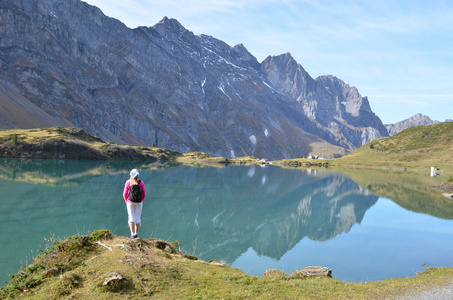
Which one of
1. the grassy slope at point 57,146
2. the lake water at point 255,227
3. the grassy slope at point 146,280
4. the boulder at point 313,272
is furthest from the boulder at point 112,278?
the grassy slope at point 57,146

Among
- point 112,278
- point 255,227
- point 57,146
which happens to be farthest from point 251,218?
point 57,146

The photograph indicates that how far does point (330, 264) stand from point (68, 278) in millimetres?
21446

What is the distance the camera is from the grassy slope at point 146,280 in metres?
10.9

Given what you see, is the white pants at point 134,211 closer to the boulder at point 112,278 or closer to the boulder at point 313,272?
the boulder at point 112,278

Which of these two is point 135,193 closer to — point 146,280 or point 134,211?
point 134,211

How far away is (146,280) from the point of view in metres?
11.5

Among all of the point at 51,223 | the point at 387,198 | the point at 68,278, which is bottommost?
the point at 387,198

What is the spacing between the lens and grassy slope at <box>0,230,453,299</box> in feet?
35.7

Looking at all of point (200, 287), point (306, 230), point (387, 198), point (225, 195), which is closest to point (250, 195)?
point (225, 195)

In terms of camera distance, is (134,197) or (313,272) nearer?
(134,197)

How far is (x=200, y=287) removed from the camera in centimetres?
1192

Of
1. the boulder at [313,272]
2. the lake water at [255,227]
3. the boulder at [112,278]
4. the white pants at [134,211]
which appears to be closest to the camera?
the boulder at [112,278]

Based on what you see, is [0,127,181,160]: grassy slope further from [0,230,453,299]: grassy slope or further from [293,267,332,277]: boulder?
[293,267,332,277]: boulder

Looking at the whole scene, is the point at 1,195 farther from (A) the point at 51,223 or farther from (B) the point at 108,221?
(B) the point at 108,221
